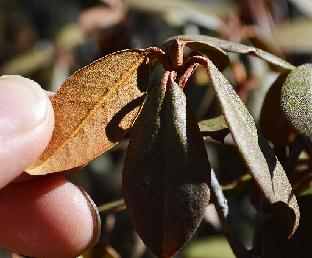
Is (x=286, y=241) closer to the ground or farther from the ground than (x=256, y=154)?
closer to the ground

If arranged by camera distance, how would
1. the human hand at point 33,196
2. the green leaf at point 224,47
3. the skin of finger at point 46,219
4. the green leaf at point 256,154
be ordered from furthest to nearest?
the skin of finger at point 46,219 → the human hand at point 33,196 → the green leaf at point 224,47 → the green leaf at point 256,154

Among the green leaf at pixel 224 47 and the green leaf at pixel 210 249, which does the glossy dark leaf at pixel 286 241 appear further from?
the green leaf at pixel 210 249

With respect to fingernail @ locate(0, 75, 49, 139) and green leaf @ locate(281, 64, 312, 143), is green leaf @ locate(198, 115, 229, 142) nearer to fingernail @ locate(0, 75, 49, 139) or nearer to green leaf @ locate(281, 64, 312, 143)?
green leaf @ locate(281, 64, 312, 143)

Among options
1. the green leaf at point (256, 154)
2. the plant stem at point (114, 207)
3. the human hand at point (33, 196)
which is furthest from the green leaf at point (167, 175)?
the plant stem at point (114, 207)

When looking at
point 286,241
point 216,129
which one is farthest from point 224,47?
point 286,241

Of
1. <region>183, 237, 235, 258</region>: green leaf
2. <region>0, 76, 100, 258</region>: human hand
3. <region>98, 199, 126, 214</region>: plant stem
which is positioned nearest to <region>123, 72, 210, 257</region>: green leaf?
<region>0, 76, 100, 258</region>: human hand

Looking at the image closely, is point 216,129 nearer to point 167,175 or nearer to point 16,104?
point 167,175
